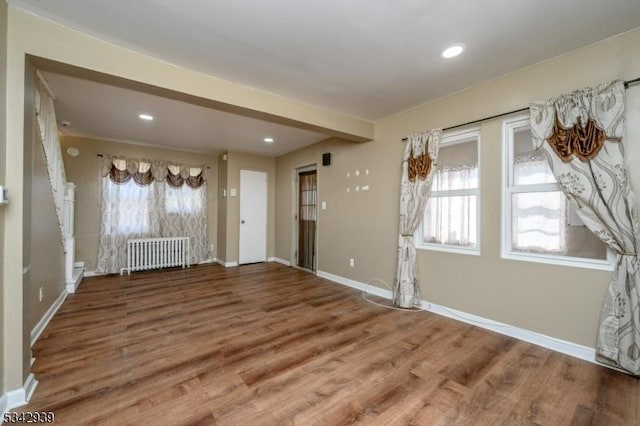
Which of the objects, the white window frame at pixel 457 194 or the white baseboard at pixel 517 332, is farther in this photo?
the white window frame at pixel 457 194

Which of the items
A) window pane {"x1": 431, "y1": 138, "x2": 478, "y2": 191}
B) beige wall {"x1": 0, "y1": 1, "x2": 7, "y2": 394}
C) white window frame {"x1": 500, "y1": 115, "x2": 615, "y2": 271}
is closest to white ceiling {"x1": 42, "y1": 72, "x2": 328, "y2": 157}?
beige wall {"x1": 0, "y1": 1, "x2": 7, "y2": 394}

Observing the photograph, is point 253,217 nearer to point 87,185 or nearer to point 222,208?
point 222,208

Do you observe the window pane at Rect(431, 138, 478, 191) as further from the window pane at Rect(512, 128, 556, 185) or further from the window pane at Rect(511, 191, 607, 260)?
the window pane at Rect(511, 191, 607, 260)

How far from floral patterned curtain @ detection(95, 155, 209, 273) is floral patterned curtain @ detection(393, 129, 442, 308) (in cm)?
447

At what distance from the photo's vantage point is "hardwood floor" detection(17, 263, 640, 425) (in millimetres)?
1545

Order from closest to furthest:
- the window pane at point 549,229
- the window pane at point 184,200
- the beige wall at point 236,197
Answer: the window pane at point 549,229 < the window pane at point 184,200 < the beige wall at point 236,197

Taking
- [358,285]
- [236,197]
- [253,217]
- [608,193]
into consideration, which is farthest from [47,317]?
[608,193]

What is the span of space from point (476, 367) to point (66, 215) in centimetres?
545

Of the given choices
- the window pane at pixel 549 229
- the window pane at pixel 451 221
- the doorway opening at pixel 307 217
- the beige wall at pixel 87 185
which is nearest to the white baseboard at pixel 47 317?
the beige wall at pixel 87 185

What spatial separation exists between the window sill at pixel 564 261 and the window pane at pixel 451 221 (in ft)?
1.33

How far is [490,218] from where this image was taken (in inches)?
105

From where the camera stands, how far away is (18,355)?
160 cm

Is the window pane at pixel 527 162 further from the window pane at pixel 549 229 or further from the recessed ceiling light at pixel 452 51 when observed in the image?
the recessed ceiling light at pixel 452 51

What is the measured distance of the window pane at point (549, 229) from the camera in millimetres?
2268
